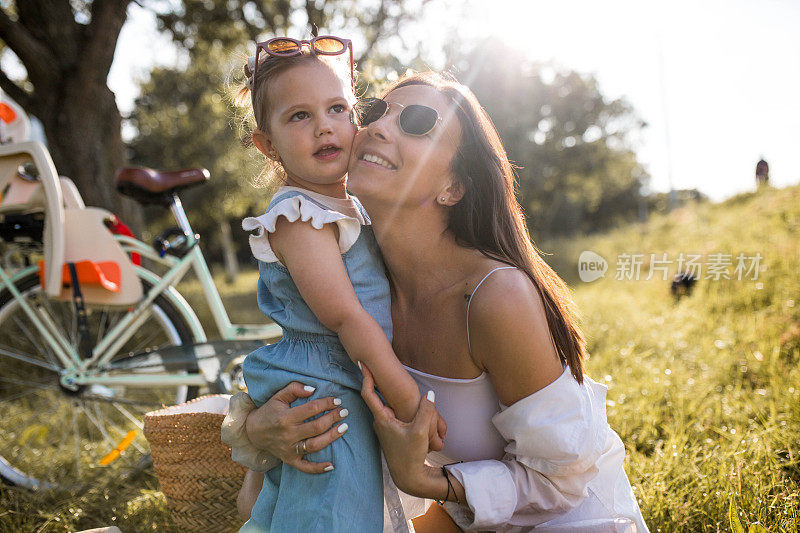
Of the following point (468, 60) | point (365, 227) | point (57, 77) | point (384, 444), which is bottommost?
point (384, 444)

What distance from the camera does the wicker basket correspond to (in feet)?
6.74

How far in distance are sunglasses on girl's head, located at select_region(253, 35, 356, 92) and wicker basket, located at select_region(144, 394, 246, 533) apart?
48.0 inches

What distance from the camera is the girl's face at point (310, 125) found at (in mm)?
1578

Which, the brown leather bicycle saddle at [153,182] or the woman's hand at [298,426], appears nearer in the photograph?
the woman's hand at [298,426]

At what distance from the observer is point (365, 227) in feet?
5.74

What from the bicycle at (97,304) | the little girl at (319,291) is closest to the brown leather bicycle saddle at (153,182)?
the bicycle at (97,304)

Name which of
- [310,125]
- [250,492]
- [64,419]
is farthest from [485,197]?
[64,419]

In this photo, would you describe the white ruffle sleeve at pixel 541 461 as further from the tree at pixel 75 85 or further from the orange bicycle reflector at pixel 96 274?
the tree at pixel 75 85

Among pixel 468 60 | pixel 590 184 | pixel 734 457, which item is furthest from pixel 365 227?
pixel 590 184

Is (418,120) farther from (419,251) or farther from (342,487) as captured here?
(342,487)

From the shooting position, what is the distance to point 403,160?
163cm

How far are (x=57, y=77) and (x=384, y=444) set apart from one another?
16.6 ft

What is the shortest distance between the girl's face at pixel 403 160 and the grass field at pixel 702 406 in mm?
1420

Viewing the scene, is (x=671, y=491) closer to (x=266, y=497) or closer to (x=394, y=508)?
(x=394, y=508)
